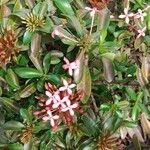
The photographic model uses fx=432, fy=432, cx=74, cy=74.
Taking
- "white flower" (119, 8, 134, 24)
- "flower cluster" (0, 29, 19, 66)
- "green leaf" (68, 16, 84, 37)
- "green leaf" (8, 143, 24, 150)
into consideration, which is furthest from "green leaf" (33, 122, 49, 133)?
"white flower" (119, 8, 134, 24)

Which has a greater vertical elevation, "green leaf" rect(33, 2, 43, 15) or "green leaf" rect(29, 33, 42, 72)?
"green leaf" rect(33, 2, 43, 15)

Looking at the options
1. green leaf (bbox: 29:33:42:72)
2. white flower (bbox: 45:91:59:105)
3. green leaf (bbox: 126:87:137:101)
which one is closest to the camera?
white flower (bbox: 45:91:59:105)

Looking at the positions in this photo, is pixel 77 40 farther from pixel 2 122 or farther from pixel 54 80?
pixel 2 122

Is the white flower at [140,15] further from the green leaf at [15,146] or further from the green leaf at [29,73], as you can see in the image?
the green leaf at [15,146]

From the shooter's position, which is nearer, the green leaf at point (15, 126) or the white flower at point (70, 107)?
the white flower at point (70, 107)

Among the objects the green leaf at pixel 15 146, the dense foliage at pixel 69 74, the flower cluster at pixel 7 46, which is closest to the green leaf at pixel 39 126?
the dense foliage at pixel 69 74

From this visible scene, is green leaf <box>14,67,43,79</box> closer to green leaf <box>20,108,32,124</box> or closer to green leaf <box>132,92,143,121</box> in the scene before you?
green leaf <box>20,108,32,124</box>

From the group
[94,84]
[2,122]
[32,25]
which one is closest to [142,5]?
[94,84]

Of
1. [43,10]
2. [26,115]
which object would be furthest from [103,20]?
[26,115]

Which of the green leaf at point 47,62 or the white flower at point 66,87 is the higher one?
the green leaf at point 47,62
